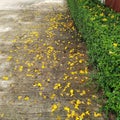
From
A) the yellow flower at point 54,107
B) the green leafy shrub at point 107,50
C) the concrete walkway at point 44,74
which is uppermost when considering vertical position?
the green leafy shrub at point 107,50

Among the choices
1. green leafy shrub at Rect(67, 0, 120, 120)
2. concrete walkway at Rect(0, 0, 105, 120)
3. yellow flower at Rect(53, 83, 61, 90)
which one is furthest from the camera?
yellow flower at Rect(53, 83, 61, 90)

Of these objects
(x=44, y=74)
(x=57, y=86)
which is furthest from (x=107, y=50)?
(x=44, y=74)

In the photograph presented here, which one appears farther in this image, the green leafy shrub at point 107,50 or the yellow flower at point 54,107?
the yellow flower at point 54,107

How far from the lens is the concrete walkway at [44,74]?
5.32m

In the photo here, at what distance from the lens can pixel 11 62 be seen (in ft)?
25.0

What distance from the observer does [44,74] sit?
684 centimetres

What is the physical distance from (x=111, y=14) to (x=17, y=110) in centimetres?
410

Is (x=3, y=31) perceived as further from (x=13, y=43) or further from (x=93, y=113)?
(x=93, y=113)

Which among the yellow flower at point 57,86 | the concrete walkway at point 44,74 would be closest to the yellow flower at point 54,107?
the concrete walkway at point 44,74

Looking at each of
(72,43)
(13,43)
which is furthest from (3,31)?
(72,43)

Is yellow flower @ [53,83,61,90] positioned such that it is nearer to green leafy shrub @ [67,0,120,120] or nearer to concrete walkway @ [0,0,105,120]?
concrete walkway @ [0,0,105,120]

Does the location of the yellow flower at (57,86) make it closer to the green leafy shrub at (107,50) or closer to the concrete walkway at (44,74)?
the concrete walkway at (44,74)

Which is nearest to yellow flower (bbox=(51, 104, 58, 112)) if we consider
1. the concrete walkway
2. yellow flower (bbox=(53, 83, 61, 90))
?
the concrete walkway

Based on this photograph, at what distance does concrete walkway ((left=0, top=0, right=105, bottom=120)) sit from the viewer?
17.4 feet
